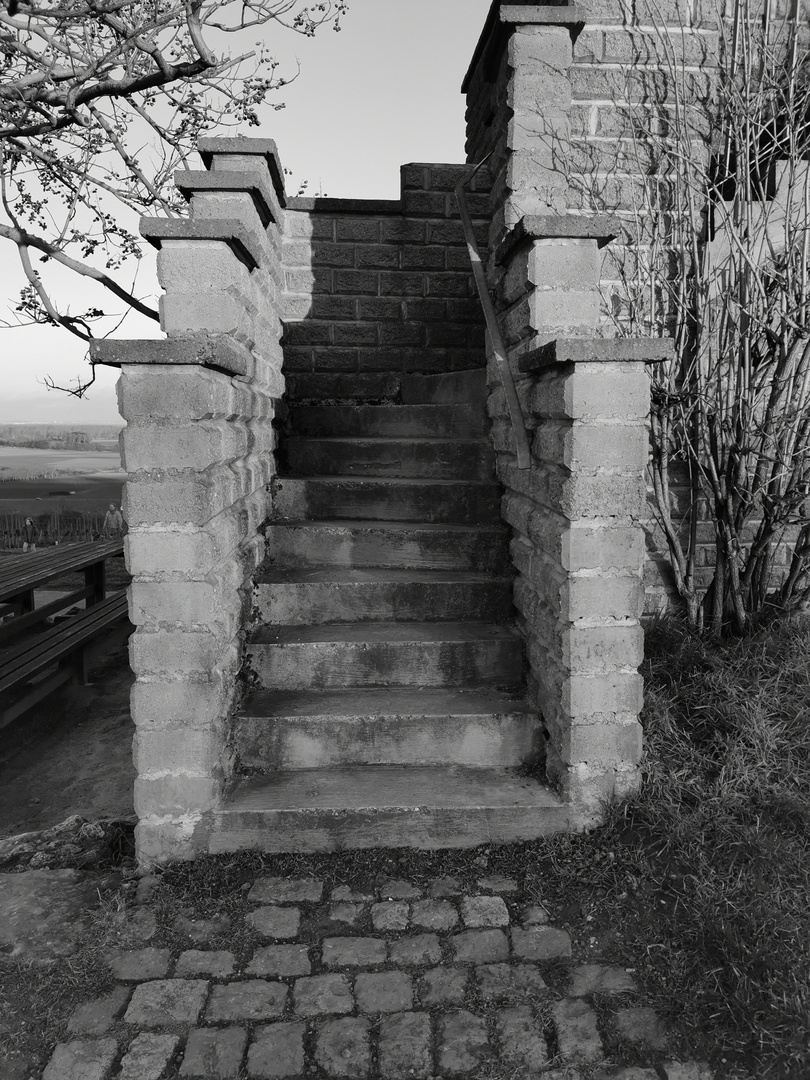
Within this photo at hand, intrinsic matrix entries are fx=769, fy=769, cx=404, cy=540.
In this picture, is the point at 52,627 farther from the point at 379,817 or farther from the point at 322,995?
the point at 322,995

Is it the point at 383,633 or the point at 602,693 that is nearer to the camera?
the point at 602,693

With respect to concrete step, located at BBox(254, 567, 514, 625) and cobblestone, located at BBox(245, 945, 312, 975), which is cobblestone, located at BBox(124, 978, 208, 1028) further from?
concrete step, located at BBox(254, 567, 514, 625)

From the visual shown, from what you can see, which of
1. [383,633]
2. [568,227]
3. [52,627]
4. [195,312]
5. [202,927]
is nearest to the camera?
[202,927]

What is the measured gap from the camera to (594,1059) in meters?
2.04

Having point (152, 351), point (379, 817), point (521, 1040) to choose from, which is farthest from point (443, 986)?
point (152, 351)

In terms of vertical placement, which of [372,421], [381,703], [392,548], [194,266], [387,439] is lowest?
[381,703]

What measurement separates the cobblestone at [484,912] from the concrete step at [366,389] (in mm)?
3320

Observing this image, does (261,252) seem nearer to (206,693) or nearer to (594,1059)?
(206,693)

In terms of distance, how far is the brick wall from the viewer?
5344 millimetres

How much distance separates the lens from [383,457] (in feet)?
15.3

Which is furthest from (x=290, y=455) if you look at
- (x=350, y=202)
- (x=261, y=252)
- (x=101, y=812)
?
(x=101, y=812)

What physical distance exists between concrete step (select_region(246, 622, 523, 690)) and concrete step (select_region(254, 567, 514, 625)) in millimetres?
164

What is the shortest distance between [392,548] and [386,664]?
0.73 metres

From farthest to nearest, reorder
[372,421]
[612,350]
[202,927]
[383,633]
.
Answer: [372,421], [383,633], [612,350], [202,927]
